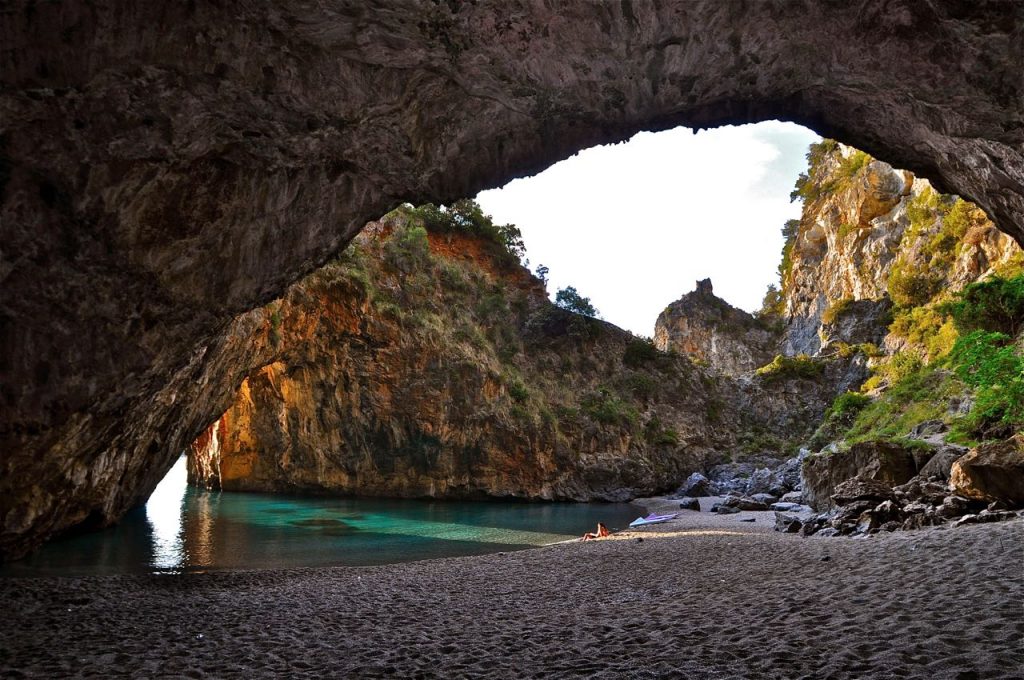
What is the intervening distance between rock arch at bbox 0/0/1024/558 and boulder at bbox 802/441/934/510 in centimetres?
931

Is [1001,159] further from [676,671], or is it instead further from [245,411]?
[245,411]

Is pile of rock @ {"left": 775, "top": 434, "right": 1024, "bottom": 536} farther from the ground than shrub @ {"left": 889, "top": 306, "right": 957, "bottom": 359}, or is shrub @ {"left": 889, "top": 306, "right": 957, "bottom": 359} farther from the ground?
shrub @ {"left": 889, "top": 306, "right": 957, "bottom": 359}

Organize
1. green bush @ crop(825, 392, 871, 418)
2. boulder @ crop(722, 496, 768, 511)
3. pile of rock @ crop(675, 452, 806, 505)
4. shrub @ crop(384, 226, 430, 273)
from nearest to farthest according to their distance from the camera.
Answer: boulder @ crop(722, 496, 768, 511)
pile of rock @ crop(675, 452, 806, 505)
green bush @ crop(825, 392, 871, 418)
shrub @ crop(384, 226, 430, 273)

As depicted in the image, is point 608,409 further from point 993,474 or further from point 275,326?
point 993,474

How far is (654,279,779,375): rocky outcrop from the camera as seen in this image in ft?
172

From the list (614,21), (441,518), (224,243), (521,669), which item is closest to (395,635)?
(521,669)

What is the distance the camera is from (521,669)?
16.2ft

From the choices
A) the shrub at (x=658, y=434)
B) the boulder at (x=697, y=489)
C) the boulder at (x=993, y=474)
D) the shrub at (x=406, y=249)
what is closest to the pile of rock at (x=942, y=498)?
the boulder at (x=993, y=474)

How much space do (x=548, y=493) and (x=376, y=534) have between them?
1687 centimetres

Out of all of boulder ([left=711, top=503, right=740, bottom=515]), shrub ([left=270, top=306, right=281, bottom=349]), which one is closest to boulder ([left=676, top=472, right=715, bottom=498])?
boulder ([left=711, top=503, right=740, bottom=515])

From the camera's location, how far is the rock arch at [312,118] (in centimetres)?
703

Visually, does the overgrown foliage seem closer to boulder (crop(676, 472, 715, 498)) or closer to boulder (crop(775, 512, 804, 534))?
boulder (crop(676, 472, 715, 498))

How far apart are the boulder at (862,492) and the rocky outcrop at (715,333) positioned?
38.3 meters

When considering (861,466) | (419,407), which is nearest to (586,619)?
Result: (861,466)
